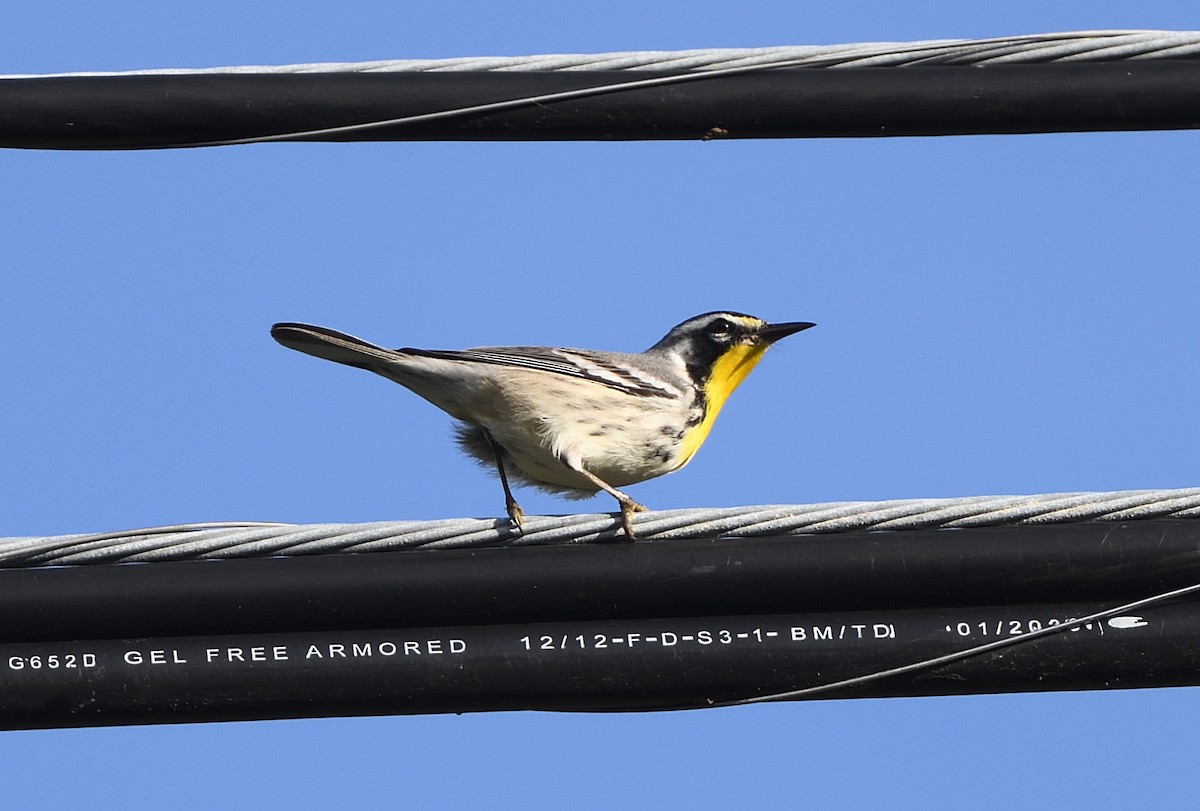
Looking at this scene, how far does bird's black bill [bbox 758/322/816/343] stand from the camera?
10234 mm

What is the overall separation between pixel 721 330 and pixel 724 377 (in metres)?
0.35

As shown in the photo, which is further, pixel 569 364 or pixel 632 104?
pixel 569 364

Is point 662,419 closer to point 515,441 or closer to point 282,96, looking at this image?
point 515,441

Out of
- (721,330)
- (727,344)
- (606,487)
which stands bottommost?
(606,487)

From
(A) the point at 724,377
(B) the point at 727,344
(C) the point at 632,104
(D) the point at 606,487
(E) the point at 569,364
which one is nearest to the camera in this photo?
(C) the point at 632,104

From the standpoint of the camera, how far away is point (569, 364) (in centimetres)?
920

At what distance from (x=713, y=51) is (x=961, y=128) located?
1.09 m

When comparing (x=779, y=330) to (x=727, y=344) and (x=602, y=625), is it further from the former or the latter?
(x=602, y=625)

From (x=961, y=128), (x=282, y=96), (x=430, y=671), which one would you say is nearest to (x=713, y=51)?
(x=961, y=128)

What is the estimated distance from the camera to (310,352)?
27.0ft

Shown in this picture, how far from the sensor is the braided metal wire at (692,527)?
6348 millimetres

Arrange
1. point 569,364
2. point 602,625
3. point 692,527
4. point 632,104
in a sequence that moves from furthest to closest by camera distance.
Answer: point 569,364
point 632,104
point 692,527
point 602,625

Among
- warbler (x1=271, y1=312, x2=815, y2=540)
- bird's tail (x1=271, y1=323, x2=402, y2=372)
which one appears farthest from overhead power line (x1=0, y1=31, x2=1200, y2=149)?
warbler (x1=271, y1=312, x2=815, y2=540)

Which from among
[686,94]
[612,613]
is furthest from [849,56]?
[612,613]
